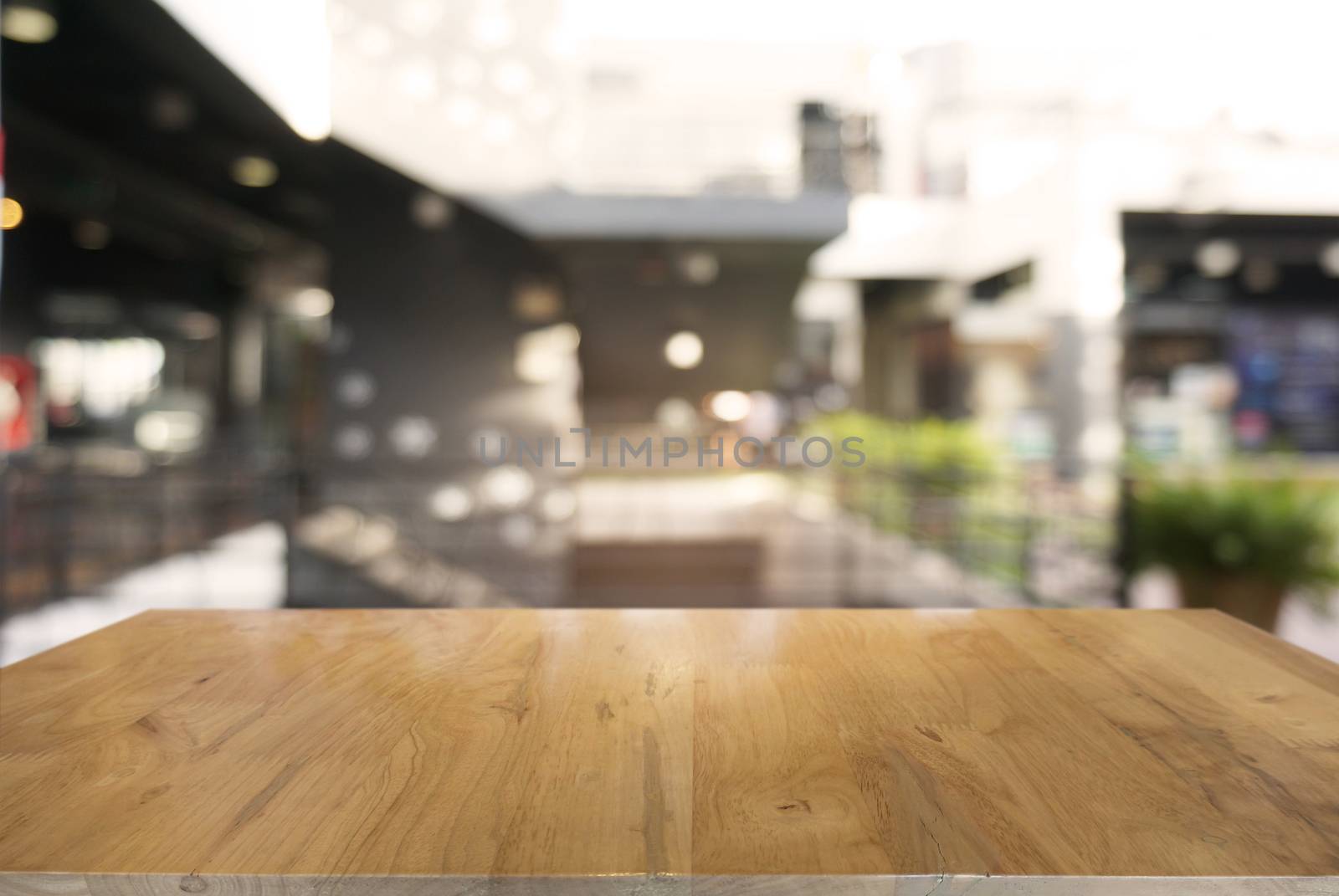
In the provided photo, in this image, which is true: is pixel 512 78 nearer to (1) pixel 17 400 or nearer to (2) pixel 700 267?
(2) pixel 700 267

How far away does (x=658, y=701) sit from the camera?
0.80 meters

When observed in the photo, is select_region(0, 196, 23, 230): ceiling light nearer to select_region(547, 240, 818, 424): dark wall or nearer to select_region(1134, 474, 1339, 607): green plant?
select_region(547, 240, 818, 424): dark wall

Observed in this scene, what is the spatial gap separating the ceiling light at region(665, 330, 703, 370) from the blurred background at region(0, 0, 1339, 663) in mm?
20

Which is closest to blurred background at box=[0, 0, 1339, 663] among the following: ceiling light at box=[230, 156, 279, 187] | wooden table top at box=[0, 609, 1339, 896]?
ceiling light at box=[230, 156, 279, 187]

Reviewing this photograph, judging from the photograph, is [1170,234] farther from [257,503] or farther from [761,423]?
[257,503]

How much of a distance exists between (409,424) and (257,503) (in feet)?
12.5

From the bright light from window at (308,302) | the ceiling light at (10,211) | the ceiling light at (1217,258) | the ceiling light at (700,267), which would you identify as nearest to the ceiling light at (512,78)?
the ceiling light at (700,267)

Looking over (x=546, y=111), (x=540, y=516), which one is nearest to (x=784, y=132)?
(x=546, y=111)

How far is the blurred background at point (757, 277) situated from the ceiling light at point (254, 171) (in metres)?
0.11

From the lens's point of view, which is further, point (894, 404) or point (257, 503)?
point (257, 503)

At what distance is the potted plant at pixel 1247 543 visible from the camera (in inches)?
119

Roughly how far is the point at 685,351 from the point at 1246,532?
2298 millimetres

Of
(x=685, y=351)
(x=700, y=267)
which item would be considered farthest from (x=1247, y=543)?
(x=700, y=267)

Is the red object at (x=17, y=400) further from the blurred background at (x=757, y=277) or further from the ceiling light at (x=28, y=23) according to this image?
the ceiling light at (x=28, y=23)
